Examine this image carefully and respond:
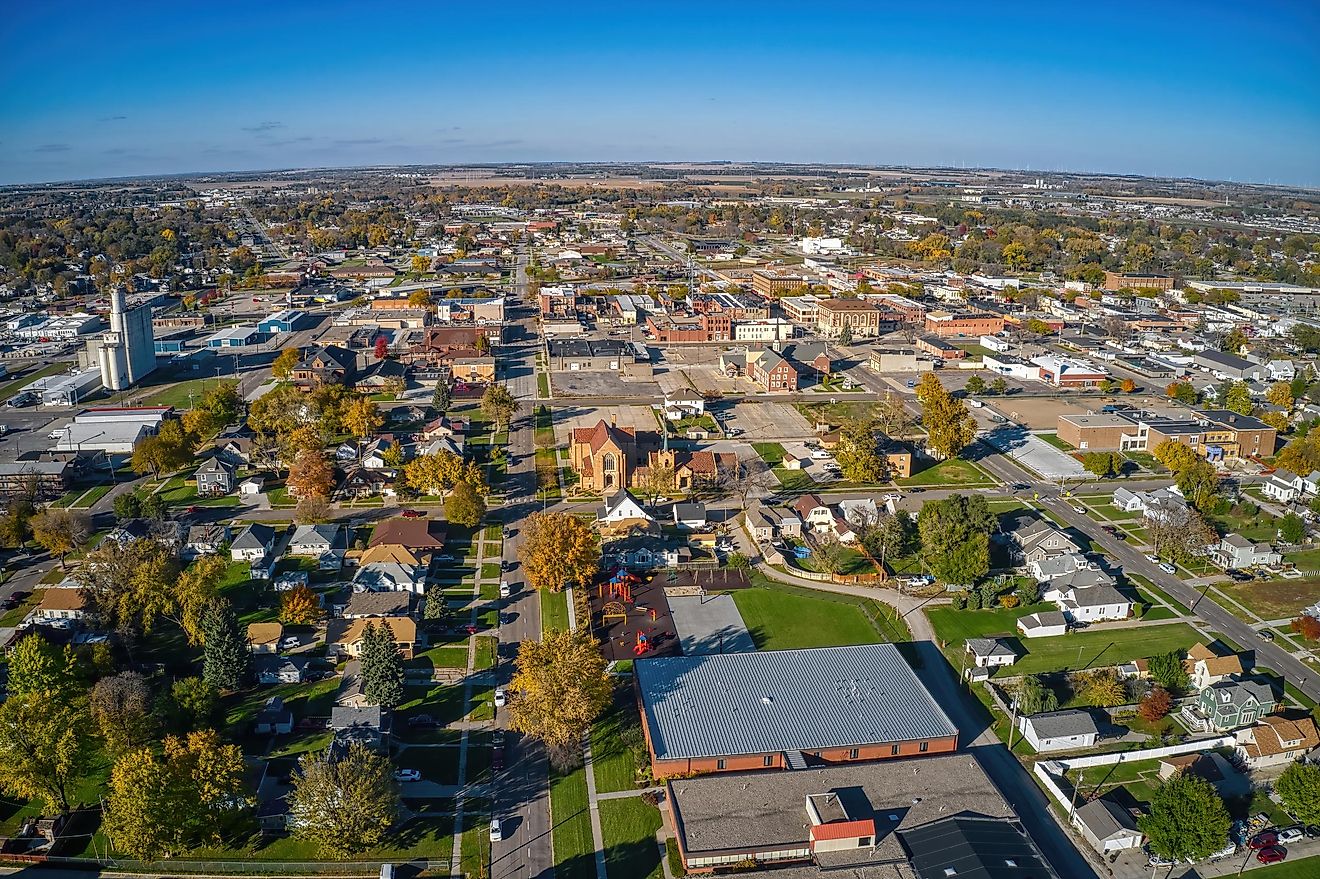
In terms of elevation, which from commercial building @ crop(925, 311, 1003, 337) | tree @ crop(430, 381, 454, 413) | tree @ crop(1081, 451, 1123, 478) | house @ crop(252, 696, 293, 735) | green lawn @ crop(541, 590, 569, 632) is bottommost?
house @ crop(252, 696, 293, 735)

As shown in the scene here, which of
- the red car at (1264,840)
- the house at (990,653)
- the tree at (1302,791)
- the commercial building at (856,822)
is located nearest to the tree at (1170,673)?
the house at (990,653)

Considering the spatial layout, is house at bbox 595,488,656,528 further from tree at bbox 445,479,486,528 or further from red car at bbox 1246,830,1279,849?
red car at bbox 1246,830,1279,849

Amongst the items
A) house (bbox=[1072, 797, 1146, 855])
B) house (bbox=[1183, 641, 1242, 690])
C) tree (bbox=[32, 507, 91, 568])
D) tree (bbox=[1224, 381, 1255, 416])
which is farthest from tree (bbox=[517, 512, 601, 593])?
tree (bbox=[1224, 381, 1255, 416])

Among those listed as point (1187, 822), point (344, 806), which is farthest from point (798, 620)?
point (344, 806)

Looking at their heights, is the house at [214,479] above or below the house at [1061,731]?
→ above

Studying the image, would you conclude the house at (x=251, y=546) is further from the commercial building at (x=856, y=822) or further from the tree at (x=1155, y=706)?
Answer: the tree at (x=1155, y=706)

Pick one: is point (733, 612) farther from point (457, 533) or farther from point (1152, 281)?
point (1152, 281)
